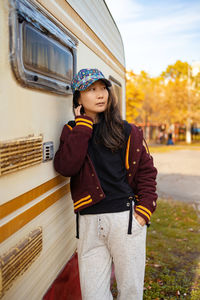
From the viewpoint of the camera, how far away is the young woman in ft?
5.93

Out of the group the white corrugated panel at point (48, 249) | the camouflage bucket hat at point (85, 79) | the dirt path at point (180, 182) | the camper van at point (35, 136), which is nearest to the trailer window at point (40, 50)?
the camper van at point (35, 136)

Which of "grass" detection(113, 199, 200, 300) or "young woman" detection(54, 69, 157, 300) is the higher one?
"young woman" detection(54, 69, 157, 300)

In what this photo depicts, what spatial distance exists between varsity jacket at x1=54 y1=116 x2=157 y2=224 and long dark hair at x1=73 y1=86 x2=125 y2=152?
83mm

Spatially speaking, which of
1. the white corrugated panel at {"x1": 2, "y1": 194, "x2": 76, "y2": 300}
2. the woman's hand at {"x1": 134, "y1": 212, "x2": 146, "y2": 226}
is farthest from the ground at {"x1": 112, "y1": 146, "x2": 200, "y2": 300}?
the woman's hand at {"x1": 134, "y1": 212, "x2": 146, "y2": 226}

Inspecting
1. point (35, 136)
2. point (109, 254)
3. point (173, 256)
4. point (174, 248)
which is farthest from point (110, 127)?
point (174, 248)

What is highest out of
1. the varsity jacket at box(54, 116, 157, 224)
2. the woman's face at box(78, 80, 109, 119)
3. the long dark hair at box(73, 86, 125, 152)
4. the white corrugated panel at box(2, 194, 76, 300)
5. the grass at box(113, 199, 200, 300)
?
the woman's face at box(78, 80, 109, 119)

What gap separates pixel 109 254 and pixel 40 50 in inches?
54.1

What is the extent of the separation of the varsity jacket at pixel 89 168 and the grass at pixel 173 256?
4.96 feet

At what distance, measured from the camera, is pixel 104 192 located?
6.10 ft

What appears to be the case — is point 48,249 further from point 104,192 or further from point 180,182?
point 180,182

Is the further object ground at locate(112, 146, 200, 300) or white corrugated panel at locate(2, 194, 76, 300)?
ground at locate(112, 146, 200, 300)

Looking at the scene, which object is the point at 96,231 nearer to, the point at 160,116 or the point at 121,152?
the point at 121,152

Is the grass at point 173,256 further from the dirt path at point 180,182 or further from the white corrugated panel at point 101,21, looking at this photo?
the white corrugated panel at point 101,21

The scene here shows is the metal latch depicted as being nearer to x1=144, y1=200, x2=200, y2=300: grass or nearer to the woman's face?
the woman's face
